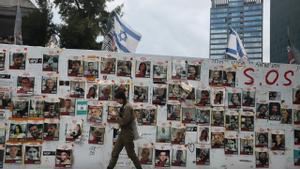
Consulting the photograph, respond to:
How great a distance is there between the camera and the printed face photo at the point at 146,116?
40.1 feet

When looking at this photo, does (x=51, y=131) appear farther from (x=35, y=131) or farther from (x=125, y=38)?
(x=125, y=38)

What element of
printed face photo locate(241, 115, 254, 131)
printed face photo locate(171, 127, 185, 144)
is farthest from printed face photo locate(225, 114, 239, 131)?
printed face photo locate(171, 127, 185, 144)

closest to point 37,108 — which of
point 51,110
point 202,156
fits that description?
point 51,110

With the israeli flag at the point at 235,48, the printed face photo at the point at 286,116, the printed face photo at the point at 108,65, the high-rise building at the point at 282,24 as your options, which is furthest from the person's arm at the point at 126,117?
the high-rise building at the point at 282,24

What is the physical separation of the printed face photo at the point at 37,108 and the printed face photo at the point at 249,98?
4414 mm

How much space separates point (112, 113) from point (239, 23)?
25.4m

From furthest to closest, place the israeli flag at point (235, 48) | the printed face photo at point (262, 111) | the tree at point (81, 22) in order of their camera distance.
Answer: the tree at point (81, 22) → the israeli flag at point (235, 48) → the printed face photo at point (262, 111)

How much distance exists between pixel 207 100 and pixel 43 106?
3.54m

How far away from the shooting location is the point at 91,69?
1214 centimetres

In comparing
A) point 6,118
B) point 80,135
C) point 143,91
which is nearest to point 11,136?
point 6,118

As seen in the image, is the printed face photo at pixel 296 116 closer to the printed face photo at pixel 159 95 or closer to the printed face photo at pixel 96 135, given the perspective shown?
the printed face photo at pixel 159 95

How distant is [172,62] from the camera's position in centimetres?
1240

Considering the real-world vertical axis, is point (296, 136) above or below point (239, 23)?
below

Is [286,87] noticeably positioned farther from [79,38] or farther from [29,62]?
[79,38]
